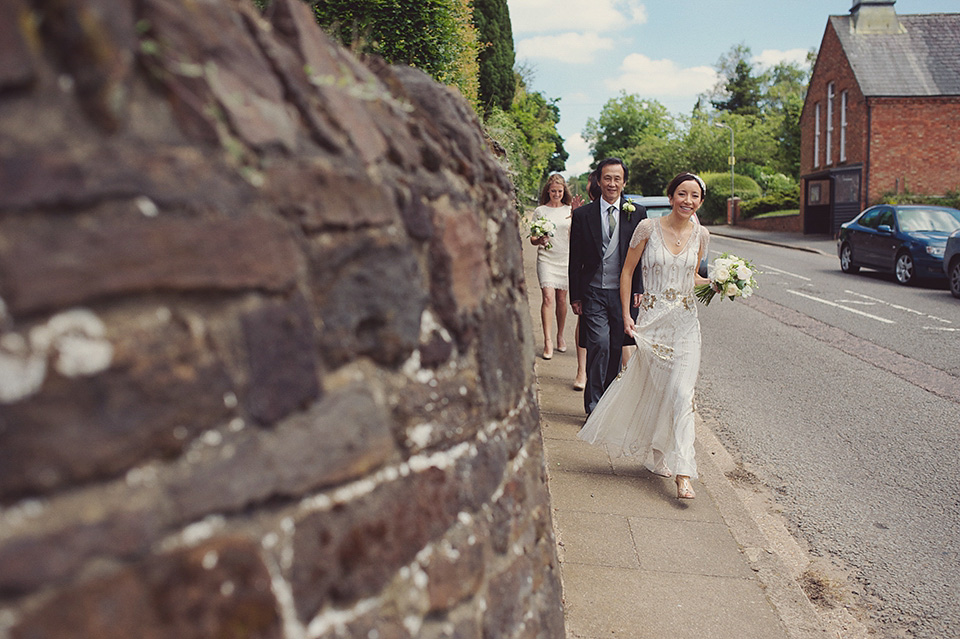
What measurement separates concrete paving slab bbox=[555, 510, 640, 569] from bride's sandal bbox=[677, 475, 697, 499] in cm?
49

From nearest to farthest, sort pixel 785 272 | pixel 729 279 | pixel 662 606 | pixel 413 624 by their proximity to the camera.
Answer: pixel 413 624 < pixel 662 606 < pixel 729 279 < pixel 785 272

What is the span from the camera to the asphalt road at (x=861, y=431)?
13.4 ft

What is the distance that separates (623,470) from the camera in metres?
5.29

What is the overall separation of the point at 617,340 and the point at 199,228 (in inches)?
205

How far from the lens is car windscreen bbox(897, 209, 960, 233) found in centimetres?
1589

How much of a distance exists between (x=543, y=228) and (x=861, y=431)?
343 cm

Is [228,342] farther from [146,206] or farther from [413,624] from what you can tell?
[413,624]

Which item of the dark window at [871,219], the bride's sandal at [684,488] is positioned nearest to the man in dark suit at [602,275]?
the bride's sandal at [684,488]

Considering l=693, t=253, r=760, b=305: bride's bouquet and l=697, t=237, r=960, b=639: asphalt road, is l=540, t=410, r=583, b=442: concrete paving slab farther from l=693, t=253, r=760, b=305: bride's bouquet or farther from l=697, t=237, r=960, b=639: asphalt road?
l=693, t=253, r=760, b=305: bride's bouquet

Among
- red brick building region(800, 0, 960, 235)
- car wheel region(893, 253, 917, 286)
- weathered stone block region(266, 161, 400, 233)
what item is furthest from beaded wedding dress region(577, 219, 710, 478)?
red brick building region(800, 0, 960, 235)

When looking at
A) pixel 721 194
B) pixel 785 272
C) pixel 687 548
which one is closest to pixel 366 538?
pixel 687 548

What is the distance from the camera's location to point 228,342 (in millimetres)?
1266

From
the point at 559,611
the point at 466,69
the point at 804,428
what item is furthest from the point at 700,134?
the point at 559,611

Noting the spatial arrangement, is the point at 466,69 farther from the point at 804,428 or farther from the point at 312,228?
the point at 312,228
